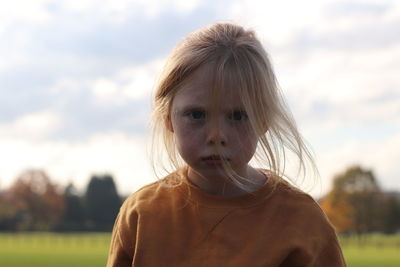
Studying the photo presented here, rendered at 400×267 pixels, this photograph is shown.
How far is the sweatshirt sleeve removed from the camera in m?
3.46

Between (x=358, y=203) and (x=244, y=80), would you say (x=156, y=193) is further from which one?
(x=358, y=203)

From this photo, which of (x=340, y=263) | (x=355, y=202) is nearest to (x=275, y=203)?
(x=340, y=263)

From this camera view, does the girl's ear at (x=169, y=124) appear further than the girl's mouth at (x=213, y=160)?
Yes

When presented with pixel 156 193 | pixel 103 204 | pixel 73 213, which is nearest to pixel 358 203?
pixel 103 204

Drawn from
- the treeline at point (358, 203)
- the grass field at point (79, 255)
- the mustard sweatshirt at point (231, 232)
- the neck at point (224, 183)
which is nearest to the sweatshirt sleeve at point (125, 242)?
the mustard sweatshirt at point (231, 232)

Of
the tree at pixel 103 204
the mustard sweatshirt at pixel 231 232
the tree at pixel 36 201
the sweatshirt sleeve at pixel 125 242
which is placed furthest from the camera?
the tree at pixel 36 201

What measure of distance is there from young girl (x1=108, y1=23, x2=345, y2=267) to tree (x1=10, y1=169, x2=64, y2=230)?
110720 mm

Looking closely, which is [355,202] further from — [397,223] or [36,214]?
[36,214]

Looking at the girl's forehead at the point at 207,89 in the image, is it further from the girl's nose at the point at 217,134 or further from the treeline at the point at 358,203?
the treeline at the point at 358,203

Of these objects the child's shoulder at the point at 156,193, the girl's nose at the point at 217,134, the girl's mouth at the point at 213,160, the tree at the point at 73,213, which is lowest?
the tree at the point at 73,213

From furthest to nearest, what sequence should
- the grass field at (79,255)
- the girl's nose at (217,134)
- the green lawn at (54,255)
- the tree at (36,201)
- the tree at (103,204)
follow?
the tree at (36,201)
the tree at (103,204)
the grass field at (79,255)
the green lawn at (54,255)
the girl's nose at (217,134)

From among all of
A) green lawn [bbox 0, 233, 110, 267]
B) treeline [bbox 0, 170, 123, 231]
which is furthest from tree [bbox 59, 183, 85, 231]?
green lawn [bbox 0, 233, 110, 267]

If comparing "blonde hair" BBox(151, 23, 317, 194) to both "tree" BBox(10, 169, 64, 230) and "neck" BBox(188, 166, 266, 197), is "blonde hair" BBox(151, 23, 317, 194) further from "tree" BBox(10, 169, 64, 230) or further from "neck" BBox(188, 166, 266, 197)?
"tree" BBox(10, 169, 64, 230)

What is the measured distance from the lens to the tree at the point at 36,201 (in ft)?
380
